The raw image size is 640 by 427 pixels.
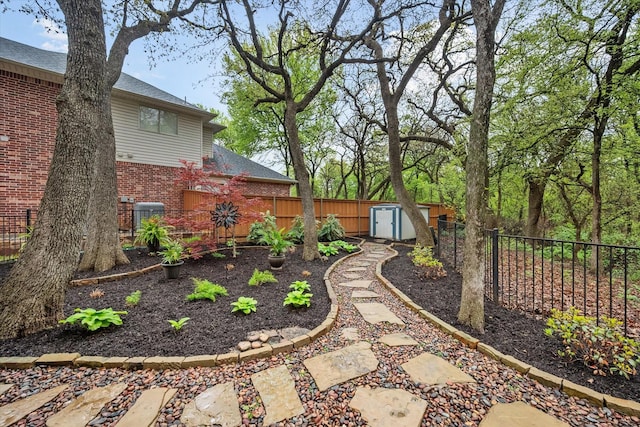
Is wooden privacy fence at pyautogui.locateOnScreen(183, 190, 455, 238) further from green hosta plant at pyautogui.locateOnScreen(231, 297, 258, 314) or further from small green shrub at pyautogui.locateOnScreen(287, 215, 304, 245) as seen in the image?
green hosta plant at pyautogui.locateOnScreen(231, 297, 258, 314)

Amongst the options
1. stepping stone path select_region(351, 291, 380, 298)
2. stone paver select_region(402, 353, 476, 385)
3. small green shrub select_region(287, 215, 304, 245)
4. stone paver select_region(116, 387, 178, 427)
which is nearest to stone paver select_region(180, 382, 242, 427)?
stone paver select_region(116, 387, 178, 427)

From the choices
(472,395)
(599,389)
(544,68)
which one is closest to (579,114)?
(544,68)

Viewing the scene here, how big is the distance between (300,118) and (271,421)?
49.4 ft

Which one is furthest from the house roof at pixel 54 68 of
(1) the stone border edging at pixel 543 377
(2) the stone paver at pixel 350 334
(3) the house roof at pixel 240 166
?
(1) the stone border edging at pixel 543 377

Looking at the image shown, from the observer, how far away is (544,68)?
569 cm

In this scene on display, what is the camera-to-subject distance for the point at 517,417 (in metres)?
1.58

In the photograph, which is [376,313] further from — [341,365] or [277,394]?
[277,394]

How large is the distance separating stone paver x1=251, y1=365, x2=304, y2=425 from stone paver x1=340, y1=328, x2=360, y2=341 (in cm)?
75

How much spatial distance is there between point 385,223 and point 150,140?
897 centimetres

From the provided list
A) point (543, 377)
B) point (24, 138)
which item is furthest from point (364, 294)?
point (24, 138)

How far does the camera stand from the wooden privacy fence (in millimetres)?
8259

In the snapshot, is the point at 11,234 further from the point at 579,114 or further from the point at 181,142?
the point at 579,114

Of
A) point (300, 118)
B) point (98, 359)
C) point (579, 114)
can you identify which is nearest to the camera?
point (98, 359)

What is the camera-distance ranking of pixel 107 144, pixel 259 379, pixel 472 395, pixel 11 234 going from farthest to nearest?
1. pixel 11 234
2. pixel 107 144
3. pixel 259 379
4. pixel 472 395
